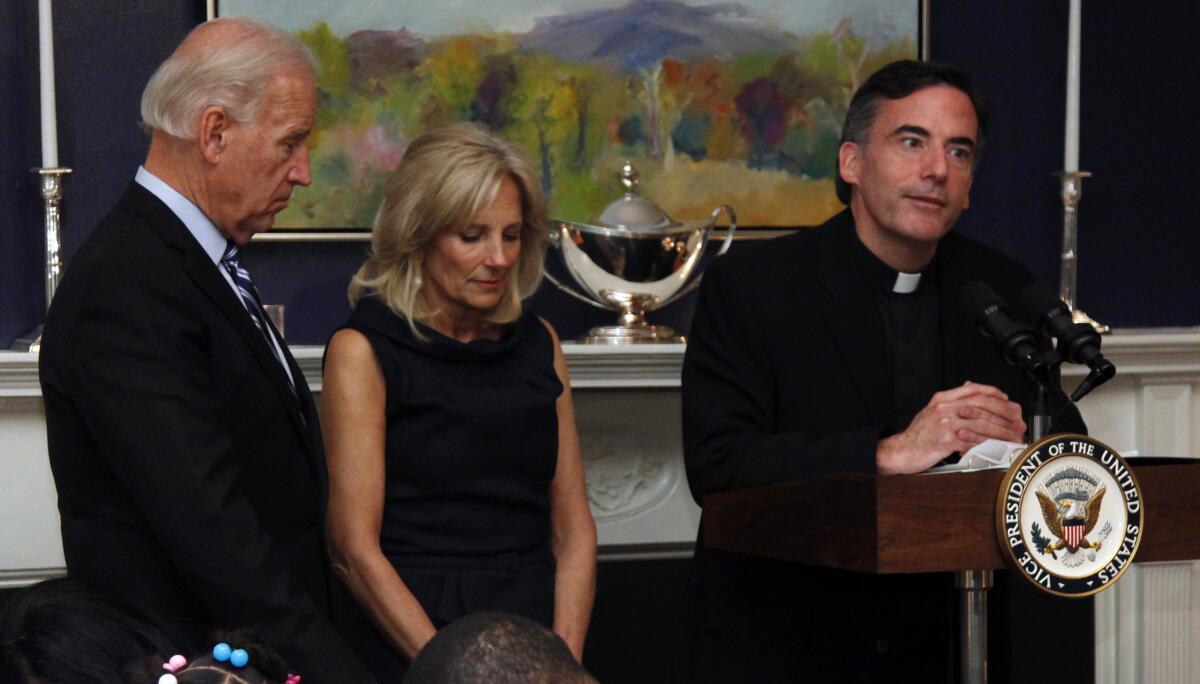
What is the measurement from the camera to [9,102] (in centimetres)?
328

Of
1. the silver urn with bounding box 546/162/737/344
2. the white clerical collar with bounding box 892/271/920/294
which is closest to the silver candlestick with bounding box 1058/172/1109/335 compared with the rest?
the silver urn with bounding box 546/162/737/344

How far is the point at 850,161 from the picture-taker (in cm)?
277

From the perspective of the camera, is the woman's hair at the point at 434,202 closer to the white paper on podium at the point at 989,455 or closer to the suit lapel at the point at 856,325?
the suit lapel at the point at 856,325

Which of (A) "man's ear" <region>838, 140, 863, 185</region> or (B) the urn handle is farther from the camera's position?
(B) the urn handle

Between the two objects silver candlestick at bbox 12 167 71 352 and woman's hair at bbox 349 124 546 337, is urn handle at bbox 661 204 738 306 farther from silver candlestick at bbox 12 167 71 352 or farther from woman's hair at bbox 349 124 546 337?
silver candlestick at bbox 12 167 71 352

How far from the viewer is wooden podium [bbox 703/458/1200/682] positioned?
192cm

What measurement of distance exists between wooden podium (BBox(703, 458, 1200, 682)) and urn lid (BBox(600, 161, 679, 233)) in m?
1.21

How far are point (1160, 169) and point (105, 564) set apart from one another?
3042mm

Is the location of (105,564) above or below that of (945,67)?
below

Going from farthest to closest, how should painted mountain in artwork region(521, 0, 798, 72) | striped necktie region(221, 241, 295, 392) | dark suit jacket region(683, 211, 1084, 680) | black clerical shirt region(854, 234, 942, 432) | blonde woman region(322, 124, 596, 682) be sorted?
1. painted mountain in artwork region(521, 0, 798, 72)
2. black clerical shirt region(854, 234, 942, 432)
3. dark suit jacket region(683, 211, 1084, 680)
4. blonde woman region(322, 124, 596, 682)
5. striped necktie region(221, 241, 295, 392)

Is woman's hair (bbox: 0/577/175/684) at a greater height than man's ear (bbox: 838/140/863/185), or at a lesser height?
lesser

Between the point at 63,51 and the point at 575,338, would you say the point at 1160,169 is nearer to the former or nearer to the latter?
the point at 575,338

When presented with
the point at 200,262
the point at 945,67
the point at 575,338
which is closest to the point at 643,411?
the point at 575,338

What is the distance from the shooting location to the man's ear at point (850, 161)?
Answer: 9.04 ft
